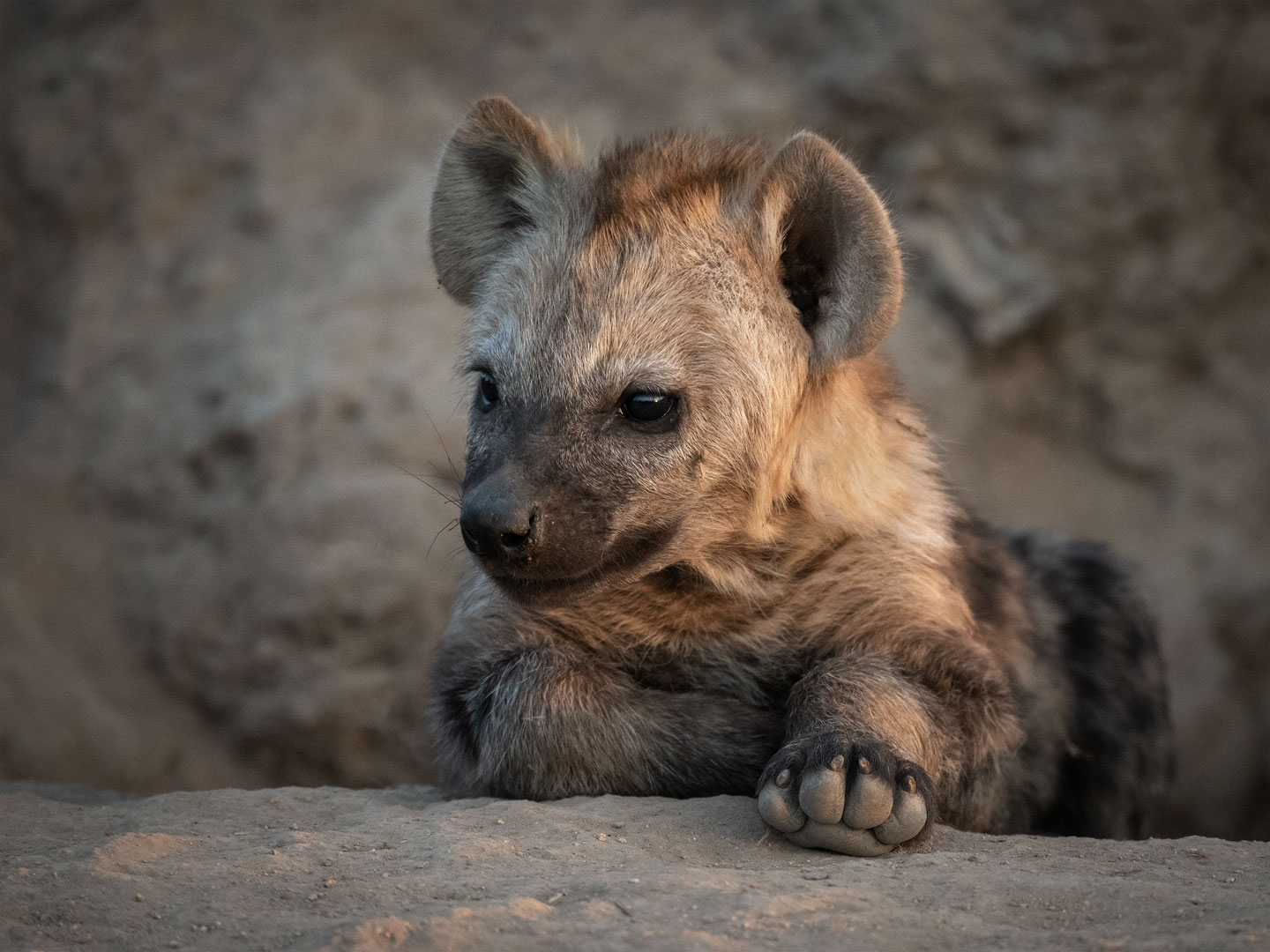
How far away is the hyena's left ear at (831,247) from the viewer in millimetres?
2258

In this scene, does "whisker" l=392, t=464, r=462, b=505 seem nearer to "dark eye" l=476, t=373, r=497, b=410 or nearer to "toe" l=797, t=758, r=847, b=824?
"dark eye" l=476, t=373, r=497, b=410

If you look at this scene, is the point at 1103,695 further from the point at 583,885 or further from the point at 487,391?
the point at 583,885

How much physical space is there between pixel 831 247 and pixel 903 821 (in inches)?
40.7

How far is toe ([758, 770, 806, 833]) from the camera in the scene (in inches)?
74.0

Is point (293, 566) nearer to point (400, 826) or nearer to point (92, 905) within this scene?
point (400, 826)

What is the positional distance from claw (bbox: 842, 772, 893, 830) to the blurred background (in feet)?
8.15

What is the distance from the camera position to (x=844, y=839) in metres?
1.87

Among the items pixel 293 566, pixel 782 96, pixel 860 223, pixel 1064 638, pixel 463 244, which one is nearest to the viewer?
pixel 860 223

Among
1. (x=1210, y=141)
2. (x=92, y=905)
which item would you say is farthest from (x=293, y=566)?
(x=1210, y=141)

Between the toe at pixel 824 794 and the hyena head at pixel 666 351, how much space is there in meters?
0.53

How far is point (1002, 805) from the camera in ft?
8.04

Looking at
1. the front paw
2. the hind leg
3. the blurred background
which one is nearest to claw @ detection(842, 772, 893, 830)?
the front paw

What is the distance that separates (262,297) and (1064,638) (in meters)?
2.74

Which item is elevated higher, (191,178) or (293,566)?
(191,178)
